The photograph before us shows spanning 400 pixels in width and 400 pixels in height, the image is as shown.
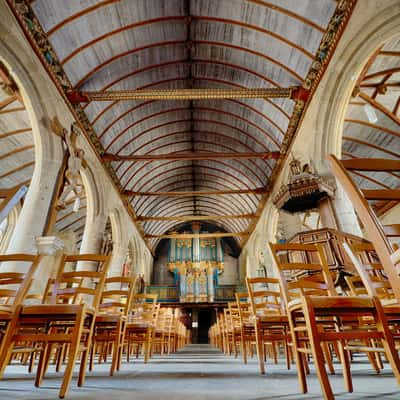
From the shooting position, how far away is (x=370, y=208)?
3.54 ft

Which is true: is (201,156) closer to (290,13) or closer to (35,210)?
(290,13)

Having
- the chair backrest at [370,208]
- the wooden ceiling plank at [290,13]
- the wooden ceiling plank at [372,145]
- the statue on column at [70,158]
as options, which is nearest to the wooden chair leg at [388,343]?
the chair backrest at [370,208]

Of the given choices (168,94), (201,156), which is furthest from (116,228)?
(168,94)

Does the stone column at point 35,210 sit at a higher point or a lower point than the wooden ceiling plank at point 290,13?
lower

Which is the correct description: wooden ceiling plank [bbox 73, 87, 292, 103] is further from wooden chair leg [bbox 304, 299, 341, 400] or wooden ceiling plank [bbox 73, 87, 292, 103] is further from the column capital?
wooden chair leg [bbox 304, 299, 341, 400]

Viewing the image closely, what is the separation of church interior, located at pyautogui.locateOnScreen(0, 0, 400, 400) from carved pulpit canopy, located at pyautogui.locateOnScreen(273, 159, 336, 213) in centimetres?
4

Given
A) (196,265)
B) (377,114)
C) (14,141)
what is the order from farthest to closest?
(196,265) → (14,141) → (377,114)

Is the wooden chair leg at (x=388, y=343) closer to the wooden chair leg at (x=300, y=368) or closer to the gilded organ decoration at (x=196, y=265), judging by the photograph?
the wooden chair leg at (x=300, y=368)

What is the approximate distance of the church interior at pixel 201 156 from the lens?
1.84 m

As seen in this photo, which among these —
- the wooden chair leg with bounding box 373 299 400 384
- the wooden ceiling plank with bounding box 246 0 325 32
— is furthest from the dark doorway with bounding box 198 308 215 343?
the wooden chair leg with bounding box 373 299 400 384

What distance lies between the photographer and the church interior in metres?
1.84

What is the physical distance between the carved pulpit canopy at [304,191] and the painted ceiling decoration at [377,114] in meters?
1.56

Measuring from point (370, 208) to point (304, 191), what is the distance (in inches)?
213

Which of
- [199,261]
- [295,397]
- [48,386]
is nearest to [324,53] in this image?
[295,397]
